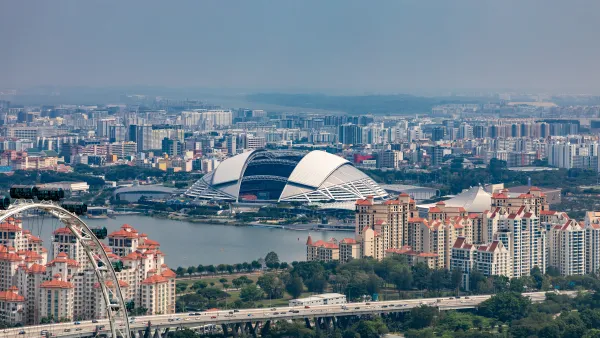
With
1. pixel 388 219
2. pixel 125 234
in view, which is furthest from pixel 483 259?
pixel 125 234

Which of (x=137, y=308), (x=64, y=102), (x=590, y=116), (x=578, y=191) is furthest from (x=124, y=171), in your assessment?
(x=64, y=102)

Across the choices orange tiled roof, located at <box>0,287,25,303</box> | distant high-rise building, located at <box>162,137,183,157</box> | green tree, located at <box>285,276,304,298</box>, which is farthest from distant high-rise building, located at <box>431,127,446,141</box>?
orange tiled roof, located at <box>0,287,25,303</box>

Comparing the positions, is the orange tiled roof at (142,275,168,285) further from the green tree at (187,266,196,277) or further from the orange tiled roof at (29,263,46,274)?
the green tree at (187,266,196,277)

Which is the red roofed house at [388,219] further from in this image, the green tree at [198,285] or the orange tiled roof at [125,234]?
the orange tiled roof at [125,234]

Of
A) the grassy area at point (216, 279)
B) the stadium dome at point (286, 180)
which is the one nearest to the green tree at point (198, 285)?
the grassy area at point (216, 279)

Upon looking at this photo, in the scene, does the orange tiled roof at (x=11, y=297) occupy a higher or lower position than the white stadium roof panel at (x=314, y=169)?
lower

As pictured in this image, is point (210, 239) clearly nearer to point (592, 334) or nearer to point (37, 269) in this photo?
point (37, 269)
